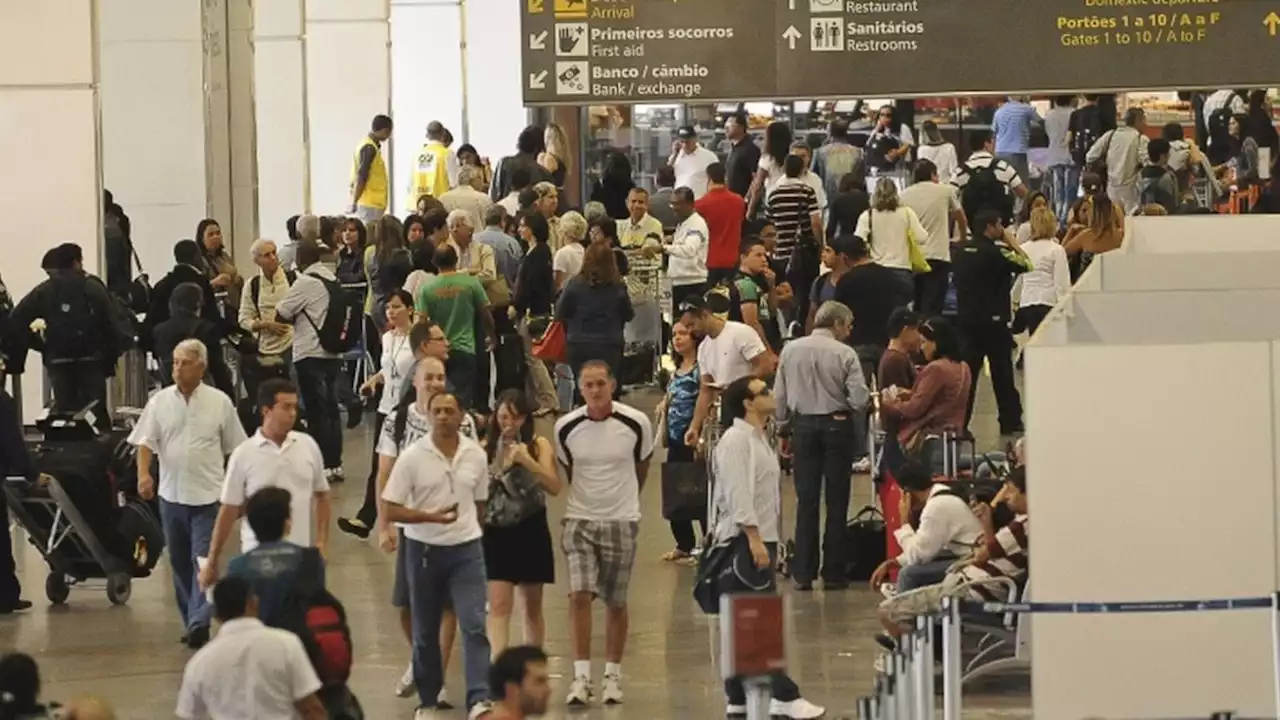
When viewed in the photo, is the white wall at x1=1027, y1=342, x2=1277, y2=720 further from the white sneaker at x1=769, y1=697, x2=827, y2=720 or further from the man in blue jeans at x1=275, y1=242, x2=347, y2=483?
the man in blue jeans at x1=275, y1=242, x2=347, y2=483

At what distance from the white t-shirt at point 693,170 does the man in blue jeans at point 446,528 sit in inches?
546

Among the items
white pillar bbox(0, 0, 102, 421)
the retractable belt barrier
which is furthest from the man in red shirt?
the retractable belt barrier

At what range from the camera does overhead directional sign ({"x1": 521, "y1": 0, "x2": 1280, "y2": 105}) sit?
19.7 metres

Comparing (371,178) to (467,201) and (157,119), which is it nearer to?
(157,119)

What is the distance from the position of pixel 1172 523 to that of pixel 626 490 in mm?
3256

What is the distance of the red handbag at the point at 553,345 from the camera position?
2047 cm

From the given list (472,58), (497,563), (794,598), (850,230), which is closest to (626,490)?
(497,563)

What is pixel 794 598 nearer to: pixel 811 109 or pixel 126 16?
pixel 126 16

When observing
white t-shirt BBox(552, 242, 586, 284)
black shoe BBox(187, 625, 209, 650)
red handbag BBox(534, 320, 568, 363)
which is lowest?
black shoe BBox(187, 625, 209, 650)

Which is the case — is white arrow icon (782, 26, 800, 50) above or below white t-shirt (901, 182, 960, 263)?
above

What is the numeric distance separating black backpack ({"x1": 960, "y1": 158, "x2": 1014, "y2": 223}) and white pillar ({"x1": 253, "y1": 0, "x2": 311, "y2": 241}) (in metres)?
9.16

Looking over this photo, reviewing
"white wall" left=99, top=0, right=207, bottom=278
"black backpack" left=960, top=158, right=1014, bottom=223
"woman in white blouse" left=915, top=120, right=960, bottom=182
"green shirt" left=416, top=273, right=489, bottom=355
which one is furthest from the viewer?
"woman in white blouse" left=915, top=120, right=960, bottom=182

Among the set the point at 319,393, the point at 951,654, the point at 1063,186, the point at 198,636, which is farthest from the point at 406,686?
the point at 1063,186

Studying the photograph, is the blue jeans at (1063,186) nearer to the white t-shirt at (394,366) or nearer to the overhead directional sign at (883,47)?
the overhead directional sign at (883,47)
